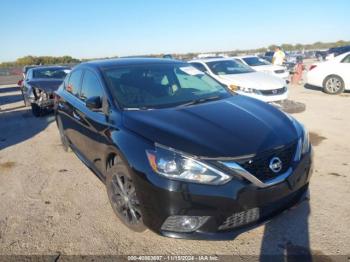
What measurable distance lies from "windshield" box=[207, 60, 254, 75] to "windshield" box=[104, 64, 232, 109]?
5135 mm

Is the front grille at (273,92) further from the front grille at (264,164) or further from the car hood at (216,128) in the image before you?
the front grille at (264,164)

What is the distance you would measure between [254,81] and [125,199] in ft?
19.6

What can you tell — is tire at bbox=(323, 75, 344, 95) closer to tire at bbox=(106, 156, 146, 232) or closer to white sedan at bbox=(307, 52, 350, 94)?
white sedan at bbox=(307, 52, 350, 94)

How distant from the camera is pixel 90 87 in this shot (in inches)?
163

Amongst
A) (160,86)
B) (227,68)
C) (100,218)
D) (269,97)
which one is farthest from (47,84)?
(100,218)

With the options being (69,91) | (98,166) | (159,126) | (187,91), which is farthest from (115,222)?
(69,91)

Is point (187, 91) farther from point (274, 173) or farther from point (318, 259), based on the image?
point (318, 259)

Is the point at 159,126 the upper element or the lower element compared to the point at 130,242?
upper

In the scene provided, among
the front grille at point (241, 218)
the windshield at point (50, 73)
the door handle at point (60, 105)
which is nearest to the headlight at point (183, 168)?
the front grille at point (241, 218)

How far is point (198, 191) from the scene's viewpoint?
8.22 ft

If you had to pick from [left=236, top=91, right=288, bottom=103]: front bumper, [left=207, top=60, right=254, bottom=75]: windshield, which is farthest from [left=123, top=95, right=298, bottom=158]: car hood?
[left=207, top=60, right=254, bottom=75]: windshield

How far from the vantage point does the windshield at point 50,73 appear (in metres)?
10.7

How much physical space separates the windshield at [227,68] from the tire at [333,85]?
3688 mm

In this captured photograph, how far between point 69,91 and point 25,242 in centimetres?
256
